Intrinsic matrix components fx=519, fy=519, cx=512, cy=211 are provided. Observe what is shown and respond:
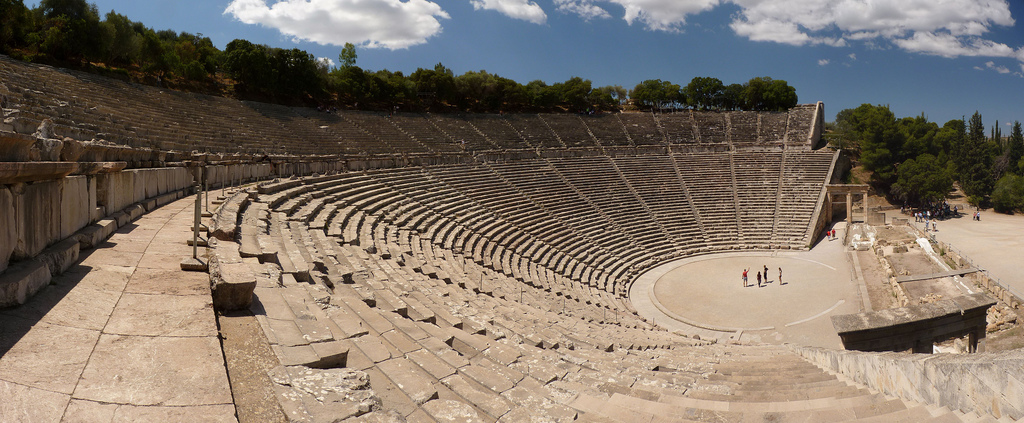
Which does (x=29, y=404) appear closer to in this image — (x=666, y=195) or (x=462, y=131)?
(x=666, y=195)

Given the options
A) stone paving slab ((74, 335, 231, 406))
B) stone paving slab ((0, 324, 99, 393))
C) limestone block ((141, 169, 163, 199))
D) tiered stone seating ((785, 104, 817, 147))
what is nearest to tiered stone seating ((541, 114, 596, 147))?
tiered stone seating ((785, 104, 817, 147))

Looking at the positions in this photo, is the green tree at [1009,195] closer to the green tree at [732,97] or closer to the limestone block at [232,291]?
the green tree at [732,97]

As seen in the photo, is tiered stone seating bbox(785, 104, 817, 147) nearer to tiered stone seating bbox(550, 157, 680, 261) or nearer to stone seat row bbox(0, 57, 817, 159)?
stone seat row bbox(0, 57, 817, 159)

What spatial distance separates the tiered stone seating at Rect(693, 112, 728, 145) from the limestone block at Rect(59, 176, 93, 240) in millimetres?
37568

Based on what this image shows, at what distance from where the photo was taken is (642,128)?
1652 inches

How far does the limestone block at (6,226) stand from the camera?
4105mm

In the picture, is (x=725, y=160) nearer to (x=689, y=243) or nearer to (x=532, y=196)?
(x=689, y=243)

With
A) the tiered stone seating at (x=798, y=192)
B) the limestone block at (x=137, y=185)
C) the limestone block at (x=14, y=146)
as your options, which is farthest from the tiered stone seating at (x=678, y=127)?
the limestone block at (x=14, y=146)

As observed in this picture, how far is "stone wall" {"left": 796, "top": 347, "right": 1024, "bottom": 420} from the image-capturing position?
4.48m

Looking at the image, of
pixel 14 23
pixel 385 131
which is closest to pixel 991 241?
pixel 385 131

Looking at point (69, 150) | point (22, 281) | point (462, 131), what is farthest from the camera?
point (462, 131)

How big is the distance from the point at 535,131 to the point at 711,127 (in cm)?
1444

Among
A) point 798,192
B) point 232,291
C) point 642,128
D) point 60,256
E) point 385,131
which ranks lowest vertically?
point 232,291

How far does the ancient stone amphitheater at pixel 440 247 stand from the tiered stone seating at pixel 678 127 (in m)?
6.05
